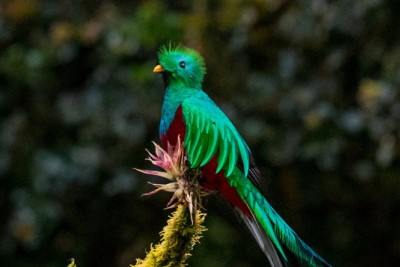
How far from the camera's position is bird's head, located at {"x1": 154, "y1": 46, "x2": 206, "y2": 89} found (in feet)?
8.78

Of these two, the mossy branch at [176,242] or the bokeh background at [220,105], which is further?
the bokeh background at [220,105]

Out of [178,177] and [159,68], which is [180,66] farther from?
[178,177]

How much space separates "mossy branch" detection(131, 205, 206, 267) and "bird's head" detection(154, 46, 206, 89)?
3.18 ft

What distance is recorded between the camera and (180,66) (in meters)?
2.68

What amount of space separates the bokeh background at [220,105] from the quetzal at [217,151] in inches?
55.9

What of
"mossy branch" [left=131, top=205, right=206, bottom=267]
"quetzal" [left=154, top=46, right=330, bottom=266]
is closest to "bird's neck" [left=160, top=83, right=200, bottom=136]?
"quetzal" [left=154, top=46, right=330, bottom=266]

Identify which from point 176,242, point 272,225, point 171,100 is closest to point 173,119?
point 171,100

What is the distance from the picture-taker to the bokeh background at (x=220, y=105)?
165 inches

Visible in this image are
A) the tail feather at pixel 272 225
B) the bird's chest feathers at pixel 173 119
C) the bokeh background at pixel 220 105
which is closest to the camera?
the tail feather at pixel 272 225

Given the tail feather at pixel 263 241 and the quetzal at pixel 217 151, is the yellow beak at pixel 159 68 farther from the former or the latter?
the tail feather at pixel 263 241

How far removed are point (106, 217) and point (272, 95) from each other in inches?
55.8

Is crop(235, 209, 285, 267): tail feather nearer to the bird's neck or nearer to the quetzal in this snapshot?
the quetzal

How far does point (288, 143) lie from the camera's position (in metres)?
4.37

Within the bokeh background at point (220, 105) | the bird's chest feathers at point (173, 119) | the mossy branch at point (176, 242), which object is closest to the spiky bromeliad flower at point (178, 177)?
the mossy branch at point (176, 242)
